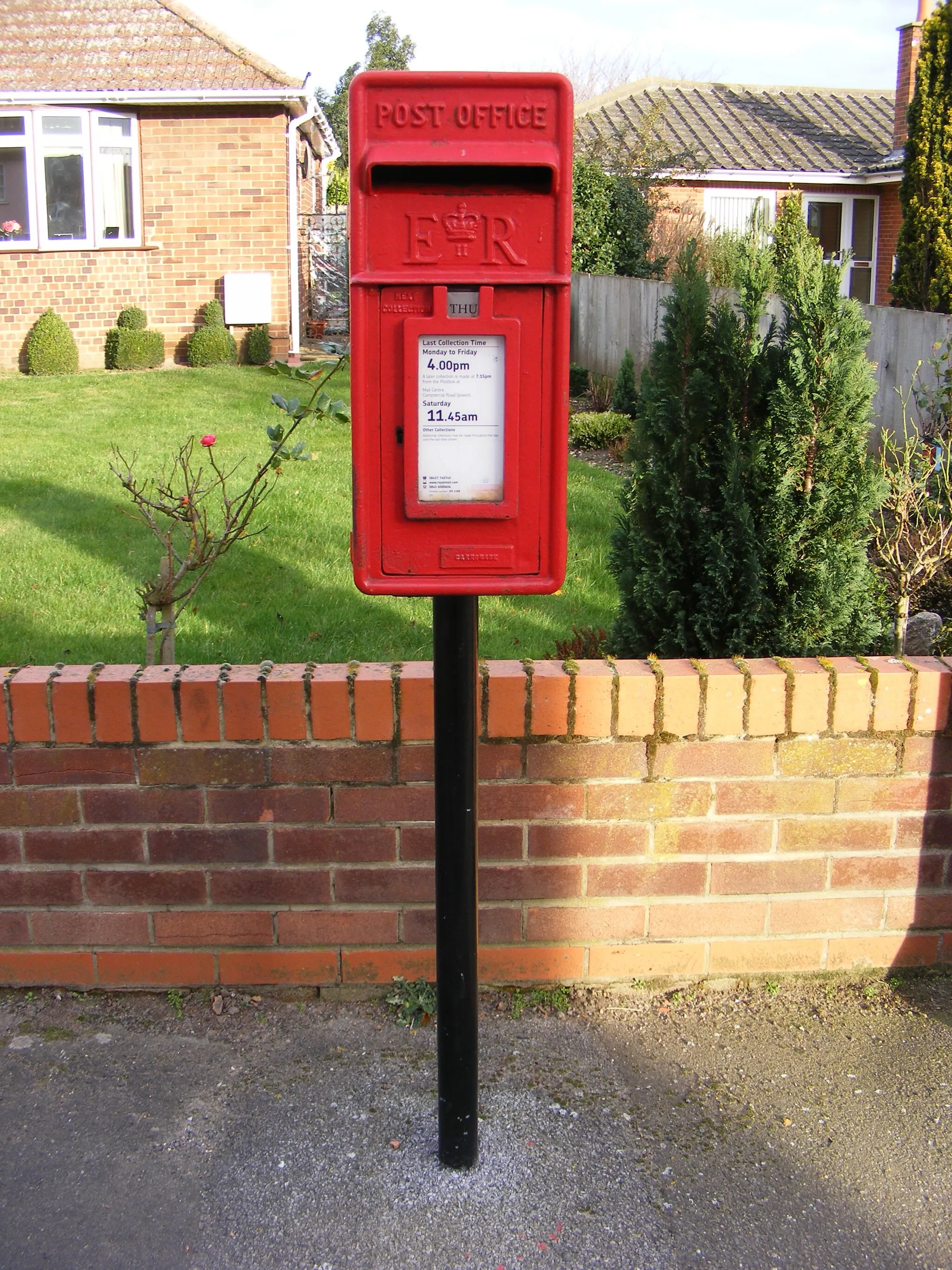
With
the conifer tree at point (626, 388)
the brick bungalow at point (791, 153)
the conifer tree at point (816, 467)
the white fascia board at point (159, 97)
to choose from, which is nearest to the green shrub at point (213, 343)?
the white fascia board at point (159, 97)

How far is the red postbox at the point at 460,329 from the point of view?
200 cm

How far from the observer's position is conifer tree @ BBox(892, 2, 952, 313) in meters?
16.3

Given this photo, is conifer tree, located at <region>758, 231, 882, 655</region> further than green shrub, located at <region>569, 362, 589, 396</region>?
No

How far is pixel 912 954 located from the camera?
10.2 feet

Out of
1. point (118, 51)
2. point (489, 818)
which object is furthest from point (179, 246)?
point (489, 818)

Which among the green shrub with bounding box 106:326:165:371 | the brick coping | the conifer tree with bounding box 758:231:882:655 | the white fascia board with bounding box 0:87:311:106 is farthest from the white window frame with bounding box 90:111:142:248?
the brick coping

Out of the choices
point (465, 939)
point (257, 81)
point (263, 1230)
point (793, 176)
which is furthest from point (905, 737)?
point (793, 176)

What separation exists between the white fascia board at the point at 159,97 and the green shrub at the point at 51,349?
2.75m

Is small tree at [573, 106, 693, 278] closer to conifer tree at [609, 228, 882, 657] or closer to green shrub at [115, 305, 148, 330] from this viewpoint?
green shrub at [115, 305, 148, 330]

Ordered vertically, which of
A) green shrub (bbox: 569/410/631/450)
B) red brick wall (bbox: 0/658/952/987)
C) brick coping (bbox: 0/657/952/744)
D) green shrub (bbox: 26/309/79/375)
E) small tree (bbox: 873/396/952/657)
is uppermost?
green shrub (bbox: 26/309/79/375)

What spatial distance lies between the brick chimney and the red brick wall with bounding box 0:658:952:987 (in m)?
22.2

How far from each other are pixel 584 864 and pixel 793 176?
23.5 m

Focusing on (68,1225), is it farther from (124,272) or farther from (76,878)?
(124,272)

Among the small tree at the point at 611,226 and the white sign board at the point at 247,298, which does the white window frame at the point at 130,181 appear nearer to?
the white sign board at the point at 247,298
